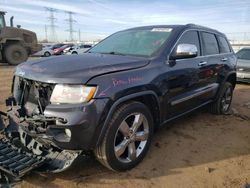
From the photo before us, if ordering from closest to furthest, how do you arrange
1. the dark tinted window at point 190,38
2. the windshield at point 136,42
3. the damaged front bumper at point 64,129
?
the damaged front bumper at point 64,129 < the windshield at point 136,42 < the dark tinted window at point 190,38

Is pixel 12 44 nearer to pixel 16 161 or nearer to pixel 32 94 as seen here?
pixel 32 94

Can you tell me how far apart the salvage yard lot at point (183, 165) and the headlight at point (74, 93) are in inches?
29.4

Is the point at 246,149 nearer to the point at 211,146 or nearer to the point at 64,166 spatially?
the point at 211,146

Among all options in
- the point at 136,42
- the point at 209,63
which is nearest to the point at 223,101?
the point at 209,63

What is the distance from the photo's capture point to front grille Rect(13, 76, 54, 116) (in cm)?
304

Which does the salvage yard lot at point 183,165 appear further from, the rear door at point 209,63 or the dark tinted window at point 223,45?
the dark tinted window at point 223,45

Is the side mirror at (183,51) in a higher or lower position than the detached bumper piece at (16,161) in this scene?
higher

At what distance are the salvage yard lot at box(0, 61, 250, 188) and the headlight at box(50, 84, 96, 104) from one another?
748 millimetres

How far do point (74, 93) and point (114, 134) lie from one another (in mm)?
668

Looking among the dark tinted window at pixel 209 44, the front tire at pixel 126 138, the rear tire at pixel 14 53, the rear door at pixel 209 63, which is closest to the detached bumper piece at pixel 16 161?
the front tire at pixel 126 138

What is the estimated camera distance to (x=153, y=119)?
3.79 meters

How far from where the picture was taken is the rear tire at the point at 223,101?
228 inches

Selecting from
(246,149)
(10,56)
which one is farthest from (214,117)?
(10,56)

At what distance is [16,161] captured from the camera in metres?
3.07
